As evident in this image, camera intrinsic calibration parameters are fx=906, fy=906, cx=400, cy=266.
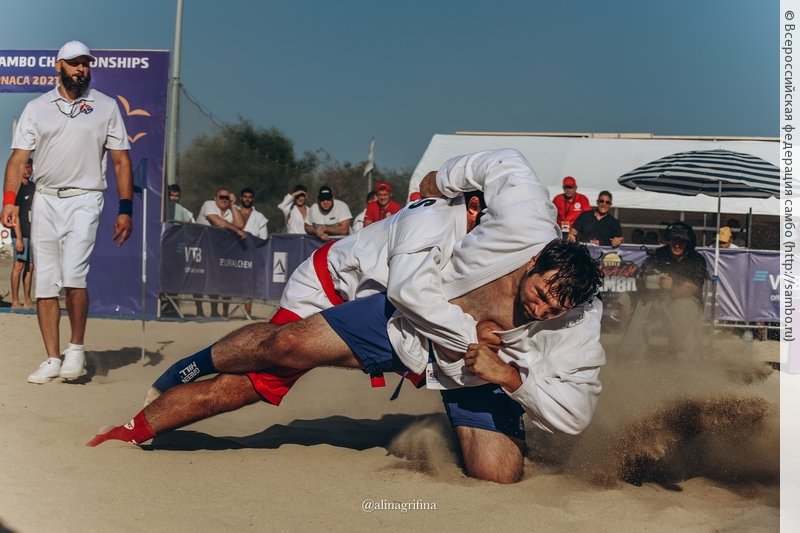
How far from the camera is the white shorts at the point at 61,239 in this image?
6406 mm

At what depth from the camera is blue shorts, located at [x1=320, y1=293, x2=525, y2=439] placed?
14.6ft

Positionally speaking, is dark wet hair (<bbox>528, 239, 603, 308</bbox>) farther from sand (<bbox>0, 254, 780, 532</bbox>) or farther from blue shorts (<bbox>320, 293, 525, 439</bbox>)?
sand (<bbox>0, 254, 780, 532</bbox>)

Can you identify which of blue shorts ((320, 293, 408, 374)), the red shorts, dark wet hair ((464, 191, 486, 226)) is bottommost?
the red shorts

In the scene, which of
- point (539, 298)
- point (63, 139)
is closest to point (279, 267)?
point (63, 139)

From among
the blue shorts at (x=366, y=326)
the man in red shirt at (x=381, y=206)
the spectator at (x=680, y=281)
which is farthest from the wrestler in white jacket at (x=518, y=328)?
the man in red shirt at (x=381, y=206)

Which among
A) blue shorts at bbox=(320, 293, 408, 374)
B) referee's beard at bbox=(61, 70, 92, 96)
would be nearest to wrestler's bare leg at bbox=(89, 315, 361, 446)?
blue shorts at bbox=(320, 293, 408, 374)

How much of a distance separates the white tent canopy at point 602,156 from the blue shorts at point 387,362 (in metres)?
14.5

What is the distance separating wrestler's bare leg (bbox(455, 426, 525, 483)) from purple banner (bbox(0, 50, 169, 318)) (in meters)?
7.95

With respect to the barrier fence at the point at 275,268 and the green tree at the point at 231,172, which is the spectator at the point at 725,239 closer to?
the barrier fence at the point at 275,268

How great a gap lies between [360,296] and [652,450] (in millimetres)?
1674

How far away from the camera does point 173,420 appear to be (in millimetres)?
4562

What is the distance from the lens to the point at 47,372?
6.20 metres

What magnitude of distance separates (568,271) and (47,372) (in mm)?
3914

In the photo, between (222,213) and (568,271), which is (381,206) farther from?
(568,271)
